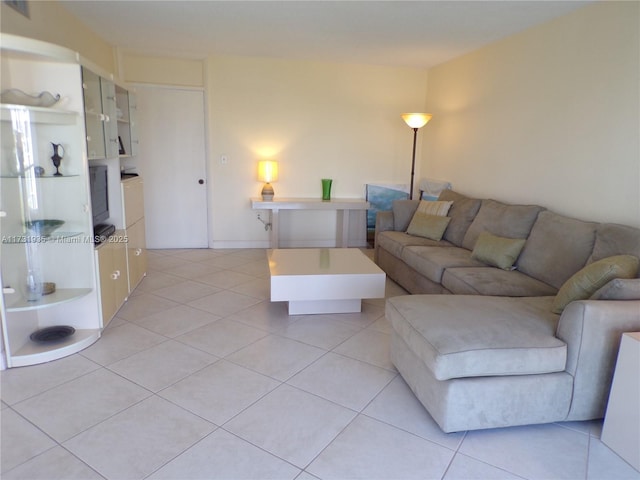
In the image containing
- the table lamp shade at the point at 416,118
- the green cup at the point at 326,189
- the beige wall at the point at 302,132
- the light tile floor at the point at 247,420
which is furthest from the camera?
the green cup at the point at 326,189

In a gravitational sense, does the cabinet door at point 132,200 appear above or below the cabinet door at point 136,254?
above

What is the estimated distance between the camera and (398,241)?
168 inches

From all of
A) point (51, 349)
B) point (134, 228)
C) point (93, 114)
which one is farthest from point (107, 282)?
point (93, 114)

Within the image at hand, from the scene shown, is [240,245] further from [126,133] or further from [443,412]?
[443,412]

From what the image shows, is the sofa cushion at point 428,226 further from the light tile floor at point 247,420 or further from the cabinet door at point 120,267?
the cabinet door at point 120,267

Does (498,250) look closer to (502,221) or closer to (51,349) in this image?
(502,221)

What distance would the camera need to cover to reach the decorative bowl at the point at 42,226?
265 cm

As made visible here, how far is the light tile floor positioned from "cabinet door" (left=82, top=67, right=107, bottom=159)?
1.32m

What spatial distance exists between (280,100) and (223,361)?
12.3 ft

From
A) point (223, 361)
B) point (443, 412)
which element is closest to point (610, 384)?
point (443, 412)

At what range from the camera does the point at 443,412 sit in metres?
1.97

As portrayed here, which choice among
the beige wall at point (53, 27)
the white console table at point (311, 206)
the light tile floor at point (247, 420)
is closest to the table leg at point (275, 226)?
the white console table at point (311, 206)

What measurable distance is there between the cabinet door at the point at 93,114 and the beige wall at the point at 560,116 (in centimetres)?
353

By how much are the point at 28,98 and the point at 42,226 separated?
0.79 m
